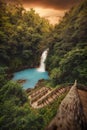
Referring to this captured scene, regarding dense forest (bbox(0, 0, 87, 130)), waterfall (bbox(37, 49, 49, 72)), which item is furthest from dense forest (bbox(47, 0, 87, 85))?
waterfall (bbox(37, 49, 49, 72))

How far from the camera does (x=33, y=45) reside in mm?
16938

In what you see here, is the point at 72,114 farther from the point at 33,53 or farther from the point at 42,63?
the point at 33,53

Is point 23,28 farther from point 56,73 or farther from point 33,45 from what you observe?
point 56,73

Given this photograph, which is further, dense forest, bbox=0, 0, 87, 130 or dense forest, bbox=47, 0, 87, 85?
dense forest, bbox=47, 0, 87, 85

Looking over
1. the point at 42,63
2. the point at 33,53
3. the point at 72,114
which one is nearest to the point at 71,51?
the point at 42,63

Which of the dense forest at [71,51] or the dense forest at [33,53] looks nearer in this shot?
the dense forest at [33,53]

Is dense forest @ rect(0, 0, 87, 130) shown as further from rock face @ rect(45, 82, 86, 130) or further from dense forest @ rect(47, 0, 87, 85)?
rock face @ rect(45, 82, 86, 130)

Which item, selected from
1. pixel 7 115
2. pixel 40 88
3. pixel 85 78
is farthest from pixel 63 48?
pixel 7 115

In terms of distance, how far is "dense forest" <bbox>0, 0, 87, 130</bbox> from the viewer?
5782mm

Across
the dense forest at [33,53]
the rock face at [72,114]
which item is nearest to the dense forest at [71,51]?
the dense forest at [33,53]

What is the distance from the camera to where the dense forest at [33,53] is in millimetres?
5782

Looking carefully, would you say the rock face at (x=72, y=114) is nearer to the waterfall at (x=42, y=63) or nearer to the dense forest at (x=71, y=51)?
the dense forest at (x=71, y=51)

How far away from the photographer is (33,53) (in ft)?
55.3

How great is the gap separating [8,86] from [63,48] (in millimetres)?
5658
